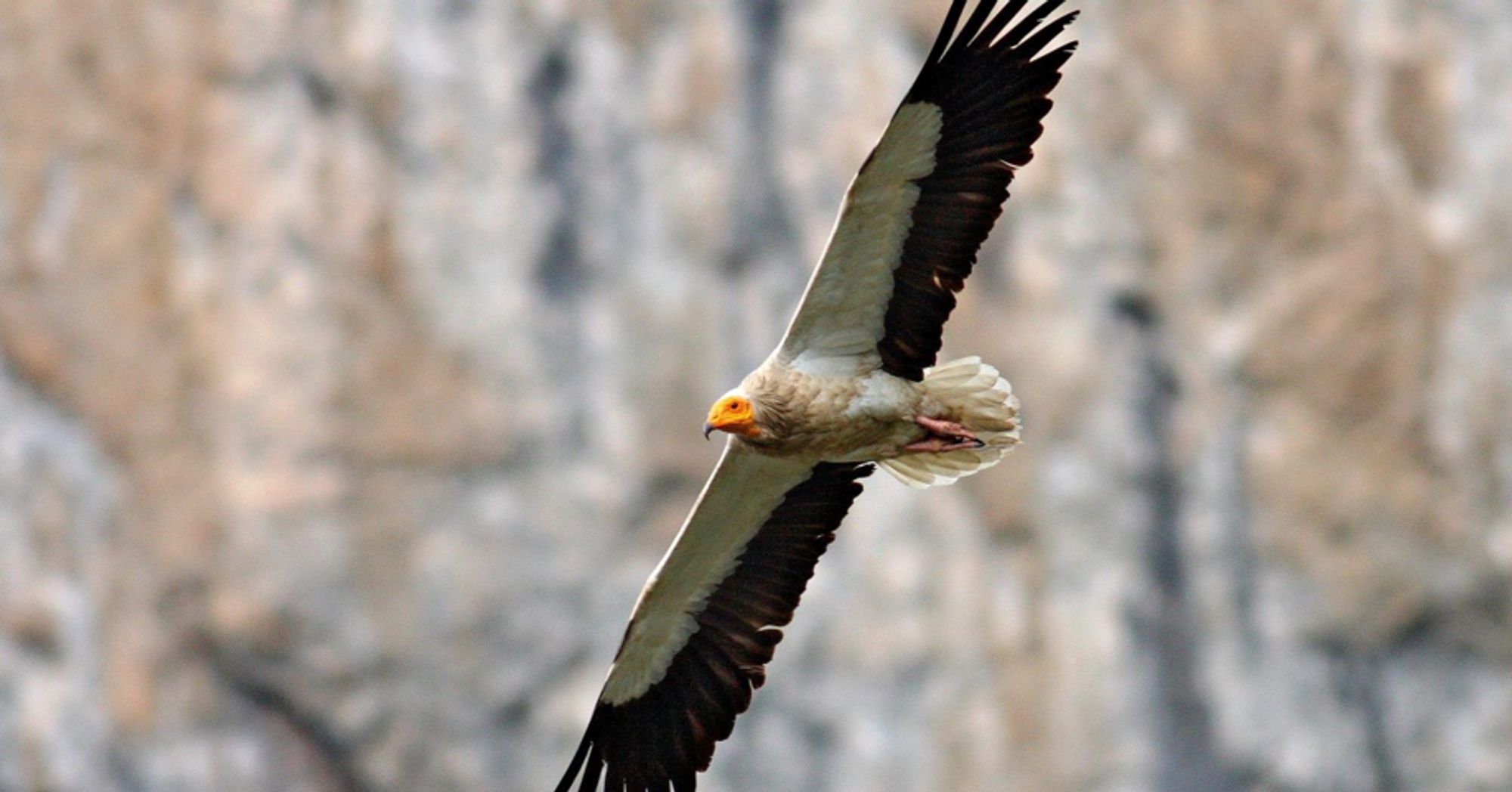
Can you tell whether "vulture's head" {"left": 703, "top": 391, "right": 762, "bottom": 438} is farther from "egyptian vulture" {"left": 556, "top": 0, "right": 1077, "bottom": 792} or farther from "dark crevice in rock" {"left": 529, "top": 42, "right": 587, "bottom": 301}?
"dark crevice in rock" {"left": 529, "top": 42, "right": 587, "bottom": 301}

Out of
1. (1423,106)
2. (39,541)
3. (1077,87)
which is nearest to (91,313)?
(39,541)

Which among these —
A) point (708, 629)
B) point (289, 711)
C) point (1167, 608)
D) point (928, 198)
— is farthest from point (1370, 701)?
point (928, 198)

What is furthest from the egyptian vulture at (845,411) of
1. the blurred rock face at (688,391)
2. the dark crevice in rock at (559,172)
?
the dark crevice in rock at (559,172)

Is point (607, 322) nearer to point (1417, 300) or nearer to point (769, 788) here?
point (769, 788)

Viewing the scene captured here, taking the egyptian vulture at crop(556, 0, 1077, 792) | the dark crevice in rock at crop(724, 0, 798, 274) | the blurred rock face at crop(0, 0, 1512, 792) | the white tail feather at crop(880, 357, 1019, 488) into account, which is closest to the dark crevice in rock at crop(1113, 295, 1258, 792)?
the blurred rock face at crop(0, 0, 1512, 792)

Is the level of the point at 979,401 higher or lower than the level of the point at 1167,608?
lower

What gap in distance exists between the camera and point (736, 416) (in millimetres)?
6055

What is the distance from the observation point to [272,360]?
35.6 feet

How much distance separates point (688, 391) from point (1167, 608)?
2.42 metres

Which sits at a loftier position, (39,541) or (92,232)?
(92,232)

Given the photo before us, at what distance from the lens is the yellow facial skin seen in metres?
6.02

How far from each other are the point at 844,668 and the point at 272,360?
113 inches

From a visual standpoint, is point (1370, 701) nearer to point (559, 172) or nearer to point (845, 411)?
point (559, 172)

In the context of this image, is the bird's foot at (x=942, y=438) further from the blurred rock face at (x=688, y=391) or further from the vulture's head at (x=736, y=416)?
the blurred rock face at (x=688, y=391)
